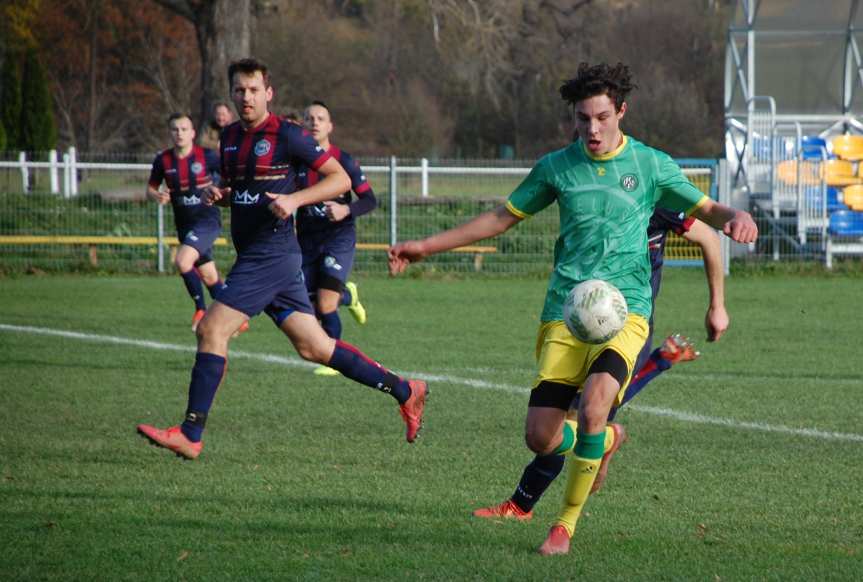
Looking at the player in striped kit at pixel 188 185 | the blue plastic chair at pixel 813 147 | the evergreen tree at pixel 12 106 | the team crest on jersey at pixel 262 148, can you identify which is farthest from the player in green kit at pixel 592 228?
the evergreen tree at pixel 12 106

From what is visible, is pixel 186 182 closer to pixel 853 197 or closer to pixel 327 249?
pixel 327 249

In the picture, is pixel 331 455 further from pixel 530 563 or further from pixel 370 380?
pixel 530 563

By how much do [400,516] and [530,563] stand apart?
91 centimetres

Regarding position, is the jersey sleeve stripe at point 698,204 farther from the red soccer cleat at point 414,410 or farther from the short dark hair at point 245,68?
the short dark hair at point 245,68

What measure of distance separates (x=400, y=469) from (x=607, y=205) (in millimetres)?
2021

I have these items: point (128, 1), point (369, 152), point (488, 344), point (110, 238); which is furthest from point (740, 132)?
point (128, 1)

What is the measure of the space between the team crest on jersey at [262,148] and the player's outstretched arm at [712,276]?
2.29 meters

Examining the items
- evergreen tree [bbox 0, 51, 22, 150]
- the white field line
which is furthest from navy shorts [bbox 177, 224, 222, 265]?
evergreen tree [bbox 0, 51, 22, 150]

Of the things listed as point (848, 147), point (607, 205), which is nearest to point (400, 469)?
point (607, 205)

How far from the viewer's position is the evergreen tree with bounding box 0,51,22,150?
4069 centimetres

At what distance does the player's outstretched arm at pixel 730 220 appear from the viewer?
5113mm

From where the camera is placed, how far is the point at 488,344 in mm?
11969

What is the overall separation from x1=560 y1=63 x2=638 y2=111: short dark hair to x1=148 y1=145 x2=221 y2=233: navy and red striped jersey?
7.93 m

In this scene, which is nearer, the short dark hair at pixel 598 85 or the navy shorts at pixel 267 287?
the short dark hair at pixel 598 85
